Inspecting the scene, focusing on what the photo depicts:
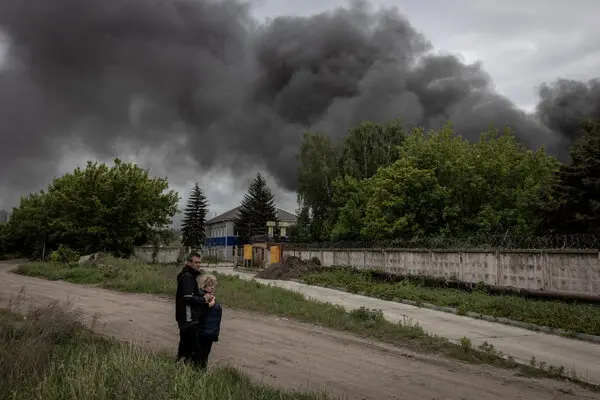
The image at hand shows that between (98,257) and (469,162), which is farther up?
(469,162)

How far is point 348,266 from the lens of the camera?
93.9 feet

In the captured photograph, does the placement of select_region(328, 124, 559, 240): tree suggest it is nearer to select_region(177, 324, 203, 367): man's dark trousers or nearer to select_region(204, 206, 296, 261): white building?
select_region(177, 324, 203, 367): man's dark trousers

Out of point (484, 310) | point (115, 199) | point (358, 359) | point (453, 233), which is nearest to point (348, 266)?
point (453, 233)

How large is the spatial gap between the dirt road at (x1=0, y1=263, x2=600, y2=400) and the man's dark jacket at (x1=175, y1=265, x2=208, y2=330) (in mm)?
1436

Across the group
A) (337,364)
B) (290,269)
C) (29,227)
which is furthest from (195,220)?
(337,364)

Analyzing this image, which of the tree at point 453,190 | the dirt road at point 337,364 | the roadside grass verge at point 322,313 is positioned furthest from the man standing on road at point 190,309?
the tree at point 453,190

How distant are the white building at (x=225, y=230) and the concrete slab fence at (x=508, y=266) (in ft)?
189

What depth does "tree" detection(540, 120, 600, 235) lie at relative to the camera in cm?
2005

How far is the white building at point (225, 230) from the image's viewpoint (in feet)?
273

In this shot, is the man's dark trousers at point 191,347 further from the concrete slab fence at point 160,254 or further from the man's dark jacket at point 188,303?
the concrete slab fence at point 160,254

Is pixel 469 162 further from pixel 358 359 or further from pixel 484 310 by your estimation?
pixel 358 359

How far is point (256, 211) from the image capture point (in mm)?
78312

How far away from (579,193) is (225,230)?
74108mm

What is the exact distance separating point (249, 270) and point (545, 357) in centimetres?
3350
